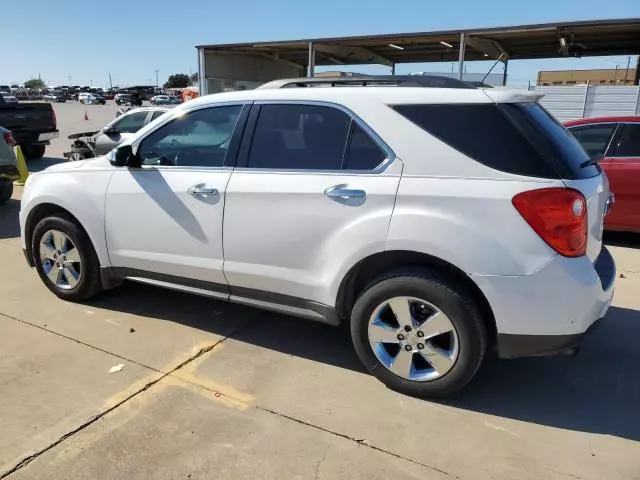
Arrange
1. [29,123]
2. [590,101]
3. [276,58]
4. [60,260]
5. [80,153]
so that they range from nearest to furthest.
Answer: [60,260], [80,153], [29,123], [590,101], [276,58]

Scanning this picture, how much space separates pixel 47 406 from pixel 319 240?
1809 millimetres

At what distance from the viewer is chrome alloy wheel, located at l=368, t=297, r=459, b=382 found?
2945mm

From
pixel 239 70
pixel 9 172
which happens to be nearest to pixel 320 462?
pixel 9 172

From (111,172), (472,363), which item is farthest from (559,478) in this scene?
(111,172)

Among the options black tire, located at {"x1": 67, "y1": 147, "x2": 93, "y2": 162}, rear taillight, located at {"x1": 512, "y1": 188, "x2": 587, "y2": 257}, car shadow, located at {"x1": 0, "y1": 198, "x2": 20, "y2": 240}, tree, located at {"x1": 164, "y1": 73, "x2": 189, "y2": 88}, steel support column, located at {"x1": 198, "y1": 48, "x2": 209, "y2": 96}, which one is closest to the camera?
rear taillight, located at {"x1": 512, "y1": 188, "x2": 587, "y2": 257}

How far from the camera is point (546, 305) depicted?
2.70 m

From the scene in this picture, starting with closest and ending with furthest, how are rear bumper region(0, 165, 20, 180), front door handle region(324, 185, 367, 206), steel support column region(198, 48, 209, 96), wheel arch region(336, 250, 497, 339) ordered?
wheel arch region(336, 250, 497, 339) < front door handle region(324, 185, 367, 206) < rear bumper region(0, 165, 20, 180) < steel support column region(198, 48, 209, 96)

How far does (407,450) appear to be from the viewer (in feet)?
8.79

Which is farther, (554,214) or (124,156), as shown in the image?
(124,156)

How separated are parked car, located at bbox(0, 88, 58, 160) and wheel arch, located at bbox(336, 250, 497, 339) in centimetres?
1221

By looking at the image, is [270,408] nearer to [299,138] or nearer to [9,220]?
[299,138]

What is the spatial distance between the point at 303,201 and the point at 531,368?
1.88 metres

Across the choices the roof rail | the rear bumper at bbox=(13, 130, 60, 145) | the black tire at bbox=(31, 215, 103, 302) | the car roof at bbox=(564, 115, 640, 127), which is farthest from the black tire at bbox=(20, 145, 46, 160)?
the car roof at bbox=(564, 115, 640, 127)

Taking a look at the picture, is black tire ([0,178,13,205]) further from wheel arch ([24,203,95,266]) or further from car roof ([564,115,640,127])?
car roof ([564,115,640,127])
